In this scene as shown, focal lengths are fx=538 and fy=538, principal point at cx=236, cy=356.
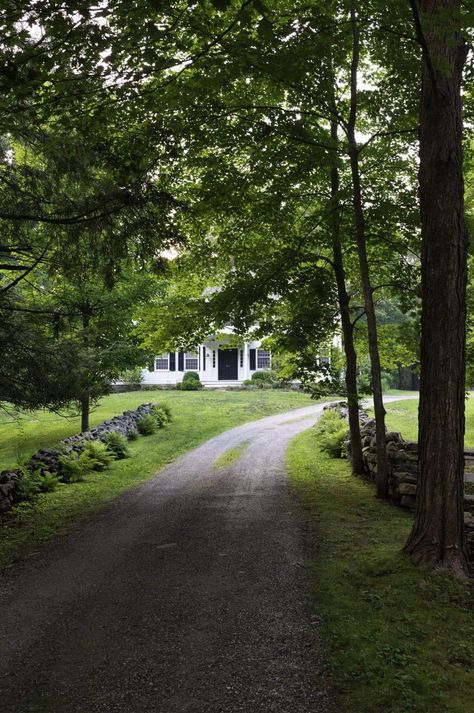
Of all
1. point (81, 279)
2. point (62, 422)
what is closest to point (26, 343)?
point (81, 279)

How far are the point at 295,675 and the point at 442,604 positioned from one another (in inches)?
78.1

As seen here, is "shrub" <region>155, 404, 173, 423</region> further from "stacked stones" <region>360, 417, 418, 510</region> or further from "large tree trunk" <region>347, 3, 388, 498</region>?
"large tree trunk" <region>347, 3, 388, 498</region>

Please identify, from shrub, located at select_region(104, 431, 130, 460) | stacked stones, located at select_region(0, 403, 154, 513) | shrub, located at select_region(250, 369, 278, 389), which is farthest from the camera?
shrub, located at select_region(250, 369, 278, 389)

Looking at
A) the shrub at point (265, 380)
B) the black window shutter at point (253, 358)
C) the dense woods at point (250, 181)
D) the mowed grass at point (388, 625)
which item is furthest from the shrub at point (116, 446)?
the black window shutter at point (253, 358)

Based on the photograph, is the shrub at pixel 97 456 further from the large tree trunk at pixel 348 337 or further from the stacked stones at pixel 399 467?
the stacked stones at pixel 399 467

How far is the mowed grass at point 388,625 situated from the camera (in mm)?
3783

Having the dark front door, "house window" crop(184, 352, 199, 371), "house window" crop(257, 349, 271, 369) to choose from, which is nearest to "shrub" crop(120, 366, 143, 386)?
"house window" crop(184, 352, 199, 371)

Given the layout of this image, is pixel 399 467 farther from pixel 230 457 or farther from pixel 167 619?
pixel 167 619

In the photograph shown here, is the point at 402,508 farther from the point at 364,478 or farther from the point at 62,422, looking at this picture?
the point at 62,422

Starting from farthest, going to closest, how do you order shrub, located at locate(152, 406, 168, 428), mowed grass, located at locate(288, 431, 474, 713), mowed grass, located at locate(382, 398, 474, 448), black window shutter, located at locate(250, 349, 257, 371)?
black window shutter, located at locate(250, 349, 257, 371) < shrub, located at locate(152, 406, 168, 428) < mowed grass, located at locate(382, 398, 474, 448) < mowed grass, located at locate(288, 431, 474, 713)

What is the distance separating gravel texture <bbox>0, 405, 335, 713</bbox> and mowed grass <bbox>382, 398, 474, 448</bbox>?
1037cm

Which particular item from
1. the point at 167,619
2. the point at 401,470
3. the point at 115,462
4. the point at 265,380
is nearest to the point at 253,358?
the point at 265,380


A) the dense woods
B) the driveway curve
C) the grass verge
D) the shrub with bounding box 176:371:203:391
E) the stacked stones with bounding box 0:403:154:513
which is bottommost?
the grass verge

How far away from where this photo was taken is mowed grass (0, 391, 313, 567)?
347 inches
